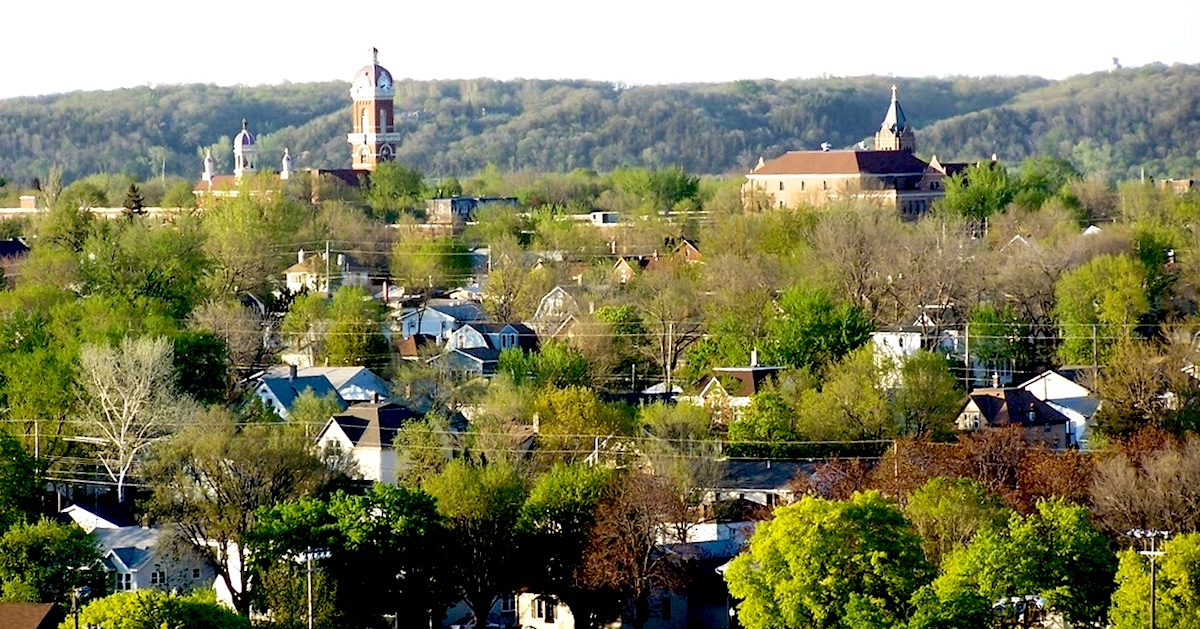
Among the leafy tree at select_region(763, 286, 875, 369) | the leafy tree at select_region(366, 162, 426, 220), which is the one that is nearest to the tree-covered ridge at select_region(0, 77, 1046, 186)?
the leafy tree at select_region(366, 162, 426, 220)

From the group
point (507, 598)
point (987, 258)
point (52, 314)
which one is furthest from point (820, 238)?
point (507, 598)

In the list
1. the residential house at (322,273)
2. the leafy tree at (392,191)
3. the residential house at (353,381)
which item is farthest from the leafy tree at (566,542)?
the leafy tree at (392,191)

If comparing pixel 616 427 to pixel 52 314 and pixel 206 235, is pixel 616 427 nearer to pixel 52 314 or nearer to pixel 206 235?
pixel 52 314

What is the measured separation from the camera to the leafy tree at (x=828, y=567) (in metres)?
29.1

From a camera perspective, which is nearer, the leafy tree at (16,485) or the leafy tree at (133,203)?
the leafy tree at (16,485)

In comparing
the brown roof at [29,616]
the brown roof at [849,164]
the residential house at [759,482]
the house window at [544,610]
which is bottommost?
the house window at [544,610]

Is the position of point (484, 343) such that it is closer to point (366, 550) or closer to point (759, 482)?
point (759, 482)

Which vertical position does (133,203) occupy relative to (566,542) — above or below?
above

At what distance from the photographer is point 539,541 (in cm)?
3353

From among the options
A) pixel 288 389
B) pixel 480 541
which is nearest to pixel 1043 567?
pixel 480 541

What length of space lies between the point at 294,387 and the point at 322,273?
66.8ft

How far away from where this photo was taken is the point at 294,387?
164 ft

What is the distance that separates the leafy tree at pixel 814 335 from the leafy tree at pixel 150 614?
2294cm

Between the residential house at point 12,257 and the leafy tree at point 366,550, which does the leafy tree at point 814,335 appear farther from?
the residential house at point 12,257
